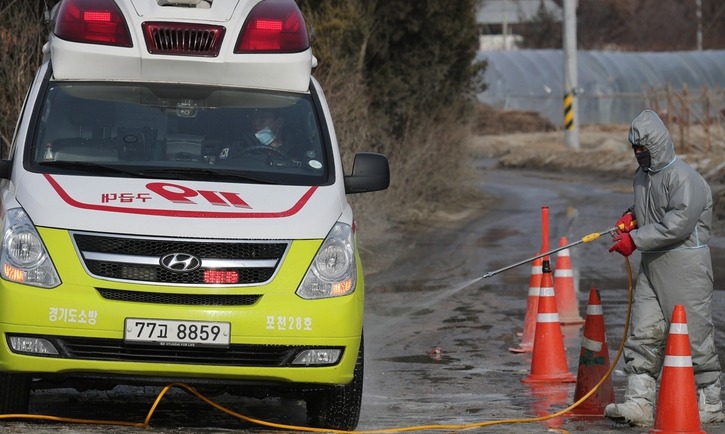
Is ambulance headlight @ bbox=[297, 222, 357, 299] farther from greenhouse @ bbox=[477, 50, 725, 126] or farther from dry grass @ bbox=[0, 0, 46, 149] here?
greenhouse @ bbox=[477, 50, 725, 126]

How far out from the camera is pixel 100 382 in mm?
7238

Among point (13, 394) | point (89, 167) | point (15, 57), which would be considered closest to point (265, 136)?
point (89, 167)

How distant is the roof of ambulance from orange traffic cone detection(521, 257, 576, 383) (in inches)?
102

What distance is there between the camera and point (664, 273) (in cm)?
805

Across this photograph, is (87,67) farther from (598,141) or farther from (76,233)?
(598,141)

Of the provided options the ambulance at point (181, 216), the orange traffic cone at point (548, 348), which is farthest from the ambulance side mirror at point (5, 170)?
the orange traffic cone at point (548, 348)

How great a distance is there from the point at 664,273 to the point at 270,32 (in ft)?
8.50

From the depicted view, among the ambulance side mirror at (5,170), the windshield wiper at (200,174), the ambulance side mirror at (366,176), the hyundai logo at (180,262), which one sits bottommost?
the hyundai logo at (180,262)

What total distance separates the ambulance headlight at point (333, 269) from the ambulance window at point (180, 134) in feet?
1.77

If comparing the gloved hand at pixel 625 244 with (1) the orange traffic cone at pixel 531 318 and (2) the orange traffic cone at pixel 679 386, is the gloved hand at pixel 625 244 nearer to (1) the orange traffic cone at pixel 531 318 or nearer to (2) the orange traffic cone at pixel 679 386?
(2) the orange traffic cone at pixel 679 386

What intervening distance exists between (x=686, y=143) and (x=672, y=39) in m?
50.9

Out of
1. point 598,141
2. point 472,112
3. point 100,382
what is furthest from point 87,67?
point 598,141

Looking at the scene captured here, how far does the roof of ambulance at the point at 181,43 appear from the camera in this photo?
8.19m

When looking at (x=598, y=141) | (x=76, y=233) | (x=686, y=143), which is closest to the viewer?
(x=76, y=233)
